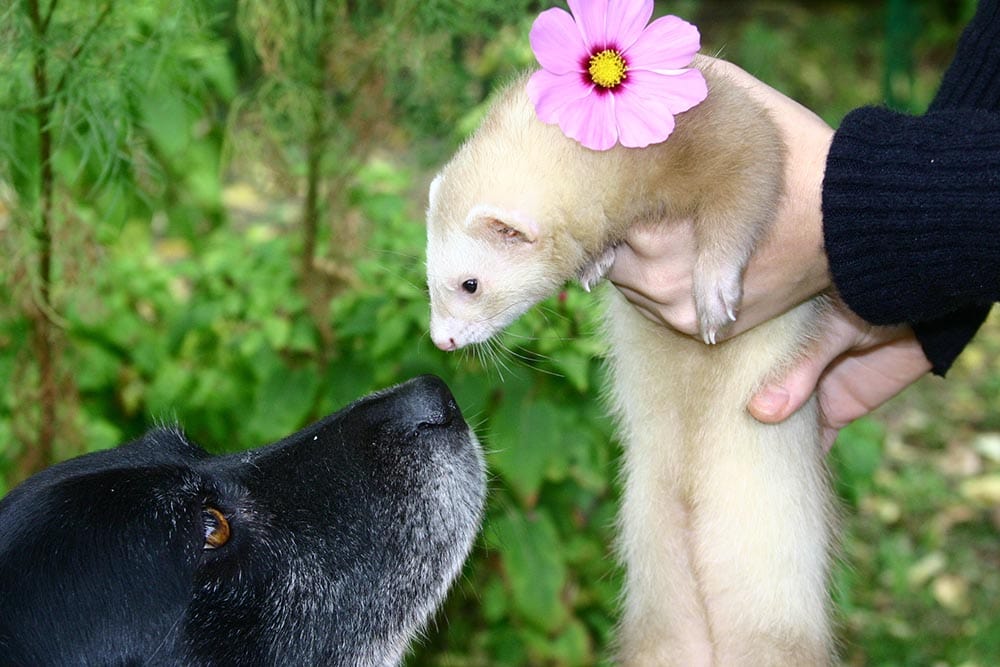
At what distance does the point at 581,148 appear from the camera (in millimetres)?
2520

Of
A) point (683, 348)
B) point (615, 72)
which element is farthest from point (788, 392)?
point (615, 72)

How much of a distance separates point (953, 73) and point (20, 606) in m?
2.23

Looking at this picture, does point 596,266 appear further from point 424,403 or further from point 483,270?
point 424,403

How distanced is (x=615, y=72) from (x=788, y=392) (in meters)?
0.86

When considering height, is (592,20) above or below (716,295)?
above

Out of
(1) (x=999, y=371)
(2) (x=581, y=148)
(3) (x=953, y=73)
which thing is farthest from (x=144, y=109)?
(1) (x=999, y=371)

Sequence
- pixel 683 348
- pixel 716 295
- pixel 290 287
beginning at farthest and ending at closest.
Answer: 1. pixel 290 287
2. pixel 683 348
3. pixel 716 295

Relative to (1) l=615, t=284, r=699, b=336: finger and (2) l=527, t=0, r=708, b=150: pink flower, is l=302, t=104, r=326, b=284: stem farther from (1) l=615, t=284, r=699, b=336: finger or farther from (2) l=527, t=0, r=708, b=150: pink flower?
(2) l=527, t=0, r=708, b=150: pink flower

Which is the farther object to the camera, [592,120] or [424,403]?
[424,403]

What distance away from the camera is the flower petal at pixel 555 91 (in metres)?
2.36

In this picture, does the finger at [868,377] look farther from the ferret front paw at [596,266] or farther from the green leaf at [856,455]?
the ferret front paw at [596,266]

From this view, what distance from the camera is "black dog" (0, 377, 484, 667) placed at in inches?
83.9

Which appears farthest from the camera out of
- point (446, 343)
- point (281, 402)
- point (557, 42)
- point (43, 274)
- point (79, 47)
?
point (281, 402)

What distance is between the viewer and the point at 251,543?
7.76ft
